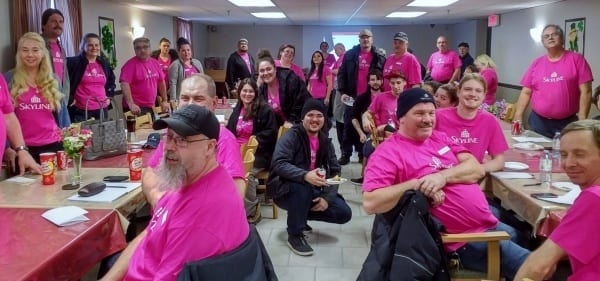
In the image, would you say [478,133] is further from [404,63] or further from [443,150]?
[404,63]

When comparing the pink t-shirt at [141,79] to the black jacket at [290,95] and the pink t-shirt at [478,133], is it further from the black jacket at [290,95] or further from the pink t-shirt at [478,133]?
the pink t-shirt at [478,133]

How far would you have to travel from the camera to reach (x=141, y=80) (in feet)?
19.7

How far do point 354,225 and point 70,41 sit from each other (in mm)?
4294

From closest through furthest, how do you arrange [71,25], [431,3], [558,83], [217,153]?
[217,153]
[558,83]
[71,25]
[431,3]

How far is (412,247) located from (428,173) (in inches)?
17.4

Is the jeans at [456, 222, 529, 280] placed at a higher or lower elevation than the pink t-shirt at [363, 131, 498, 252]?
lower

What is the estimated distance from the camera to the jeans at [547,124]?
4.59 meters

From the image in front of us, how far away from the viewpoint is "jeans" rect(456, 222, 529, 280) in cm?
225

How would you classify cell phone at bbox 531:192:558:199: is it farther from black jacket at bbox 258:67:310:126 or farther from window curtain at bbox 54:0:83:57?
window curtain at bbox 54:0:83:57

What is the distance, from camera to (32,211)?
6.93 feet

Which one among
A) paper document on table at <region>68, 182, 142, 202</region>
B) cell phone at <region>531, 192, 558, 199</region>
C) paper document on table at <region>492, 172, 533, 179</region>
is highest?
paper document on table at <region>68, 182, 142, 202</region>

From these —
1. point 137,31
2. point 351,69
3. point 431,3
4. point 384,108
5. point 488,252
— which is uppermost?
point 431,3

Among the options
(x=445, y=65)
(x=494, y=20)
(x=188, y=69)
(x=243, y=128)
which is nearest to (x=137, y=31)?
(x=188, y=69)

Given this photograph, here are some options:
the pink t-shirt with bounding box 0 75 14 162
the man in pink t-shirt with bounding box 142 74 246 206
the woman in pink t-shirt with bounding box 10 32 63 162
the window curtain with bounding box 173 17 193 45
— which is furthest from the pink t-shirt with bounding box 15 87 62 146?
the window curtain with bounding box 173 17 193 45
